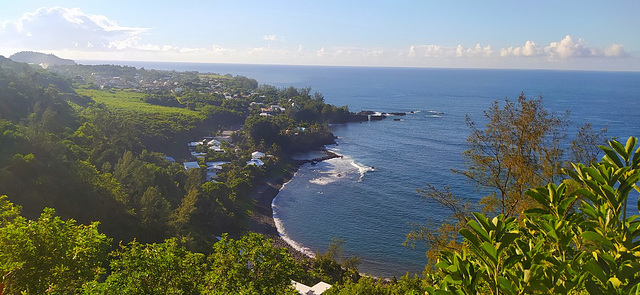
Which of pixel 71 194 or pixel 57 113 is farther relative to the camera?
pixel 57 113

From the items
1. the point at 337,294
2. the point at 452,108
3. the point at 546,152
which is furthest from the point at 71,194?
the point at 452,108

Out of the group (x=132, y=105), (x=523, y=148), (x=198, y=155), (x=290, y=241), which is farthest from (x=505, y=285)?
(x=132, y=105)

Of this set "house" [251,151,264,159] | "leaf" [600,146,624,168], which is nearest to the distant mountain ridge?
"house" [251,151,264,159]

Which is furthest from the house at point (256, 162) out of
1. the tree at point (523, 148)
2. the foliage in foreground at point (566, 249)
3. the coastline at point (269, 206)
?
the foliage in foreground at point (566, 249)

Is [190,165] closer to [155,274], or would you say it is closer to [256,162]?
[256,162]

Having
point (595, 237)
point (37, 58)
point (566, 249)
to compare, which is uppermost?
point (37, 58)

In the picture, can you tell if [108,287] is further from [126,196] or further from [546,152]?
[126,196]
